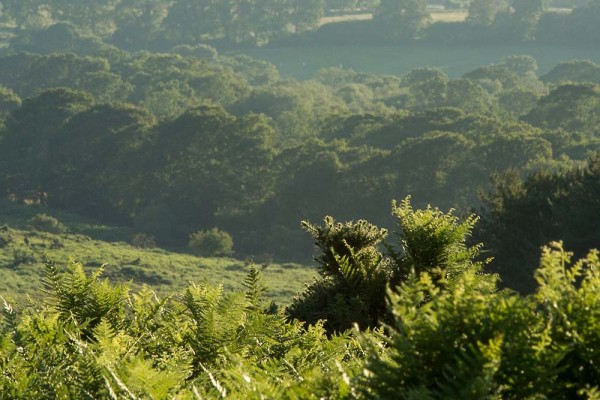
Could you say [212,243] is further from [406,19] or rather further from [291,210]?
[406,19]

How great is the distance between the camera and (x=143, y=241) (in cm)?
7031

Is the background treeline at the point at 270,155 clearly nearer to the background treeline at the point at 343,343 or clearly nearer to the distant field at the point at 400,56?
the background treeline at the point at 343,343

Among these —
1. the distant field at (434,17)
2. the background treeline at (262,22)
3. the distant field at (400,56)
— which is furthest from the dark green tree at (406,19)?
the distant field at (434,17)

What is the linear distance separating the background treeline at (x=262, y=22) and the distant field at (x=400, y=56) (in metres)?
3.28

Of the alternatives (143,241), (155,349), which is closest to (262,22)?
(143,241)

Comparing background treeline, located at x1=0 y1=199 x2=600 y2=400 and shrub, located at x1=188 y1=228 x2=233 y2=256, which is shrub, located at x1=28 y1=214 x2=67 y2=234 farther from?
background treeline, located at x1=0 y1=199 x2=600 y2=400

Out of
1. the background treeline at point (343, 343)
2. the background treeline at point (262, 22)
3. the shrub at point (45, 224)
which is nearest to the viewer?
the background treeline at point (343, 343)

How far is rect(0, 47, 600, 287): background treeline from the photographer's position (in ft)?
222

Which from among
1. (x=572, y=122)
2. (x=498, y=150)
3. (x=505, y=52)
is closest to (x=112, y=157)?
(x=498, y=150)

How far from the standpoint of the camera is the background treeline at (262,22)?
16138 cm

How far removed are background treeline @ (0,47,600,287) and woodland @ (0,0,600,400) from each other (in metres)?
0.20

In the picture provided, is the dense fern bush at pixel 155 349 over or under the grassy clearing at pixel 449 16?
over

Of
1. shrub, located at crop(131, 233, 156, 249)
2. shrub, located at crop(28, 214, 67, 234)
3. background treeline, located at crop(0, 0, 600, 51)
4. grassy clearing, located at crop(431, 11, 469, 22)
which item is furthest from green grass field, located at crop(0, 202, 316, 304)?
grassy clearing, located at crop(431, 11, 469, 22)

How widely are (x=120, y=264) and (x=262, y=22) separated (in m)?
122
